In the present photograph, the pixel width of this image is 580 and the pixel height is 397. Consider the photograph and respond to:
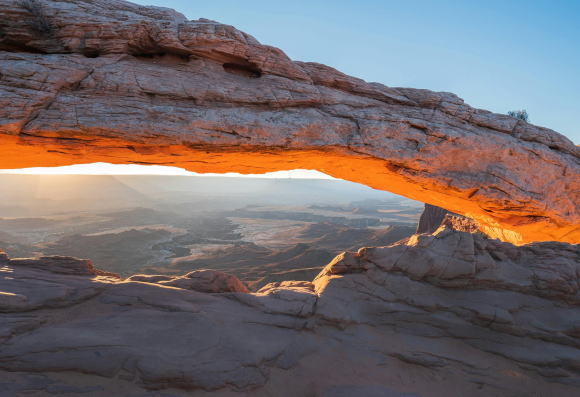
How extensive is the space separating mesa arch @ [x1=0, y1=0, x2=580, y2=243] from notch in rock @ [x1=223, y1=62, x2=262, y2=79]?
4cm

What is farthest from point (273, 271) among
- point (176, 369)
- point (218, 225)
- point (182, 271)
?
point (218, 225)

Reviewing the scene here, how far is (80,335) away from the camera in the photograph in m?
5.77

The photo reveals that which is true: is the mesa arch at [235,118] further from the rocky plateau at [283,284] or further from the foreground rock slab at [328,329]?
the foreground rock slab at [328,329]

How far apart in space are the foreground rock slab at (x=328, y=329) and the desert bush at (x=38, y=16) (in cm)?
630

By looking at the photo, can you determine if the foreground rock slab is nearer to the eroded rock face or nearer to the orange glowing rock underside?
the eroded rock face

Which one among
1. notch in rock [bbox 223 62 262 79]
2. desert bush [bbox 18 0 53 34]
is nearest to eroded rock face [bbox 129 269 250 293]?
notch in rock [bbox 223 62 262 79]

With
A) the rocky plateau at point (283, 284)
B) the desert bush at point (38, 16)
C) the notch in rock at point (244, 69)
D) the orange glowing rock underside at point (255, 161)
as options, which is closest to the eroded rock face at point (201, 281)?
the rocky plateau at point (283, 284)

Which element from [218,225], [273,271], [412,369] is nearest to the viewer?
→ [412,369]

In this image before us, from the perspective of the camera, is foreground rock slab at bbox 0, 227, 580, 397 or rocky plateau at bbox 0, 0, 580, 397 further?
rocky plateau at bbox 0, 0, 580, 397

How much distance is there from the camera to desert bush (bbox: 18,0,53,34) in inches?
269

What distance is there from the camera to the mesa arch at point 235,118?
6945 millimetres

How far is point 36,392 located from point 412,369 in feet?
25.7

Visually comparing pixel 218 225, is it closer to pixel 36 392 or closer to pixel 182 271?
pixel 182 271

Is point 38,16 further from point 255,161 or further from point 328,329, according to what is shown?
point 328,329
